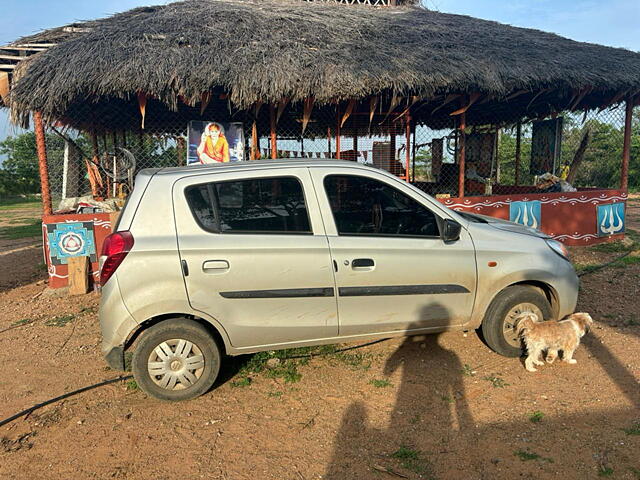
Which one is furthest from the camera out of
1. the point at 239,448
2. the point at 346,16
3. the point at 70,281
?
the point at 346,16

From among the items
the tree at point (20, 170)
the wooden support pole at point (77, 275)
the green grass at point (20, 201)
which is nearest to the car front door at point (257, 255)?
the wooden support pole at point (77, 275)

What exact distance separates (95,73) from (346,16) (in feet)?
17.9

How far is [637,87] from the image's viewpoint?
8.30 meters

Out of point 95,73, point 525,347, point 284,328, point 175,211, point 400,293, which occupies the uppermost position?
point 95,73

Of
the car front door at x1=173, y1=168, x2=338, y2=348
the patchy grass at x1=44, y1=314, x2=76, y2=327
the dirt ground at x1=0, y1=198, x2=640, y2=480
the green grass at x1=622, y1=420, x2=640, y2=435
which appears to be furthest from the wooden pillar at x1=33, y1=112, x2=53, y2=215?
the green grass at x1=622, y1=420, x2=640, y2=435

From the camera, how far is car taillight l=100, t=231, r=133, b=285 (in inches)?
123

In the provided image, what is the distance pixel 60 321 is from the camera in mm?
5301

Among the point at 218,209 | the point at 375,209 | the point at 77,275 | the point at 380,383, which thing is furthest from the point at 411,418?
the point at 77,275

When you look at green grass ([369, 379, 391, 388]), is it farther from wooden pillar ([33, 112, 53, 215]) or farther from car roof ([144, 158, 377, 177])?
wooden pillar ([33, 112, 53, 215])

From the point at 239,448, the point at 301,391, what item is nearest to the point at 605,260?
the point at 301,391

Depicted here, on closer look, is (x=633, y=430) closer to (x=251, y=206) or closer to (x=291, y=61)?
(x=251, y=206)

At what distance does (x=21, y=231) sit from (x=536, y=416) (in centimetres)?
1439

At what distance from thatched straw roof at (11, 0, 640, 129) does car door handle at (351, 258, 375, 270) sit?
4.17 metres

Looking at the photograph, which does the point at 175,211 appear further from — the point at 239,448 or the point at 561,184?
the point at 561,184
